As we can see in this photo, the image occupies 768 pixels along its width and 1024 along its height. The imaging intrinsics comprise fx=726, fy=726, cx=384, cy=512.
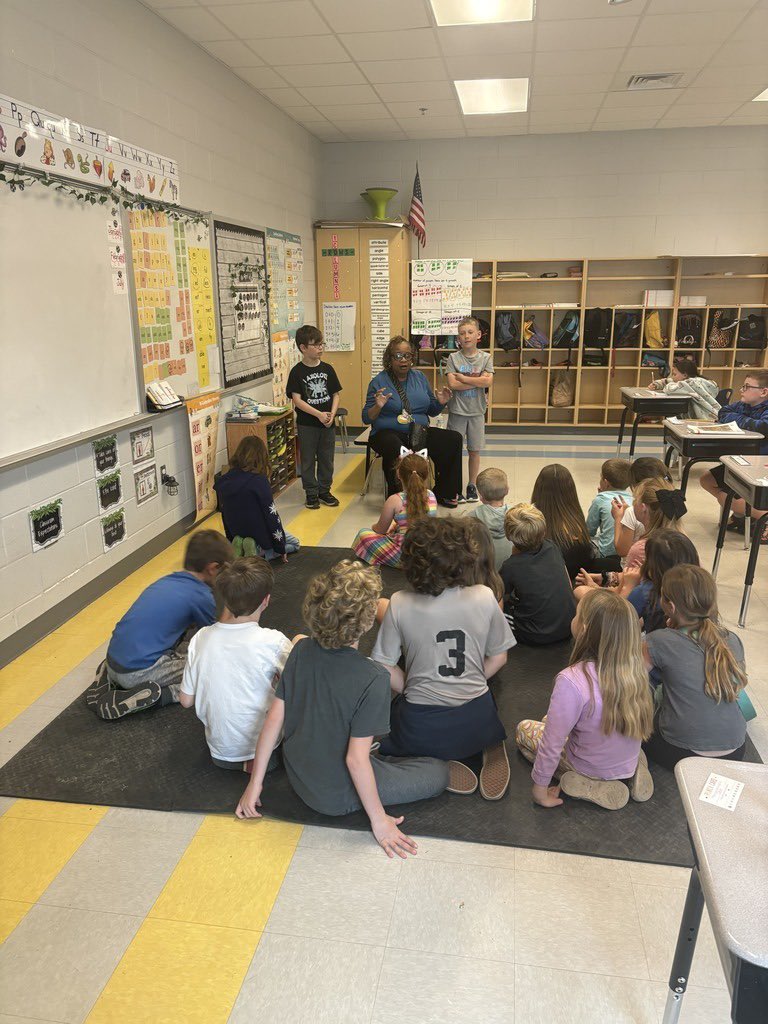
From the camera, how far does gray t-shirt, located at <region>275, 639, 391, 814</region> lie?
7.30ft

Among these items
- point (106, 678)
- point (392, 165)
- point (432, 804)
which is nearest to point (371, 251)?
point (392, 165)

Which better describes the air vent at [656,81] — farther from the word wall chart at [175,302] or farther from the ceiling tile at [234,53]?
the word wall chart at [175,302]

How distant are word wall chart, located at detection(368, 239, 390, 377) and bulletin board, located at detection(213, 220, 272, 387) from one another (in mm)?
2141

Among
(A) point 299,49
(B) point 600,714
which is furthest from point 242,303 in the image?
(B) point 600,714

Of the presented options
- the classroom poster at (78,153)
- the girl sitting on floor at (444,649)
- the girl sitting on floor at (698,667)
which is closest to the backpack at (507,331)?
the classroom poster at (78,153)

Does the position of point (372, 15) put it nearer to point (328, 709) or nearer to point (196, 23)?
point (196, 23)

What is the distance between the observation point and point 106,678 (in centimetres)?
315

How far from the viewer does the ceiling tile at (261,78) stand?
19.6 feet

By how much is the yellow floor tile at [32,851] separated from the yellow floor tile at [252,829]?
41 centimetres

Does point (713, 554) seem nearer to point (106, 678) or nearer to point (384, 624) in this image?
point (384, 624)

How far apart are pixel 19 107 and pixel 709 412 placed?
6073 millimetres

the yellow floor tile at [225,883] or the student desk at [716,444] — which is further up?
the student desk at [716,444]

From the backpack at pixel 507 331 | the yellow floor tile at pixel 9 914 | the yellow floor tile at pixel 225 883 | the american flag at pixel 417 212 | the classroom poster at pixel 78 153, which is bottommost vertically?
the yellow floor tile at pixel 9 914

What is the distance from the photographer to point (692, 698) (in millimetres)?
2430
